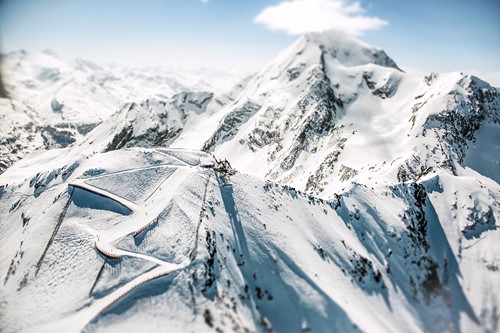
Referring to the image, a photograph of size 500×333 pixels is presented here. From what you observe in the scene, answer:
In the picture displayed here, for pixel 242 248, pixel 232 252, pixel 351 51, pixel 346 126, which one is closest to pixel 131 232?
pixel 232 252

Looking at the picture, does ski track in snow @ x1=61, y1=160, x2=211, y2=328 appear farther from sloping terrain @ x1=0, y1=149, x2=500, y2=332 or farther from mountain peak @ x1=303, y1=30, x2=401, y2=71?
mountain peak @ x1=303, y1=30, x2=401, y2=71

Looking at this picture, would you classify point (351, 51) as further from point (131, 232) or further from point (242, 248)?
point (131, 232)

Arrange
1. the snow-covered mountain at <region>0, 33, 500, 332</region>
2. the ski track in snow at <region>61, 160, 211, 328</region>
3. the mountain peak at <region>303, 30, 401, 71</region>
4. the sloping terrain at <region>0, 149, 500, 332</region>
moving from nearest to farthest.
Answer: the ski track in snow at <region>61, 160, 211, 328</region>, the sloping terrain at <region>0, 149, 500, 332</region>, the snow-covered mountain at <region>0, 33, 500, 332</region>, the mountain peak at <region>303, 30, 401, 71</region>

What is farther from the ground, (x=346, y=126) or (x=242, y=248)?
(x=346, y=126)

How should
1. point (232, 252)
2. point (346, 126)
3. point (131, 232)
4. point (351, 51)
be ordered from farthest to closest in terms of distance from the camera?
point (351, 51) → point (346, 126) → point (131, 232) → point (232, 252)

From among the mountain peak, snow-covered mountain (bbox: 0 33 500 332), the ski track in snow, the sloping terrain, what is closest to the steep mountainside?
the mountain peak

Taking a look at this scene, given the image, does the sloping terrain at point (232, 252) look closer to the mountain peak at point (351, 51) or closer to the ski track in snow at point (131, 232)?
the ski track in snow at point (131, 232)

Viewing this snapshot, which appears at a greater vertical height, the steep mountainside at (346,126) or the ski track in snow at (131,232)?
the steep mountainside at (346,126)

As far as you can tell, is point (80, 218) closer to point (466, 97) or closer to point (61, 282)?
point (61, 282)

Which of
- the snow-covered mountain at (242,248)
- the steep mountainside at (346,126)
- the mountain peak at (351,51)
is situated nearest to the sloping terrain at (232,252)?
the snow-covered mountain at (242,248)
